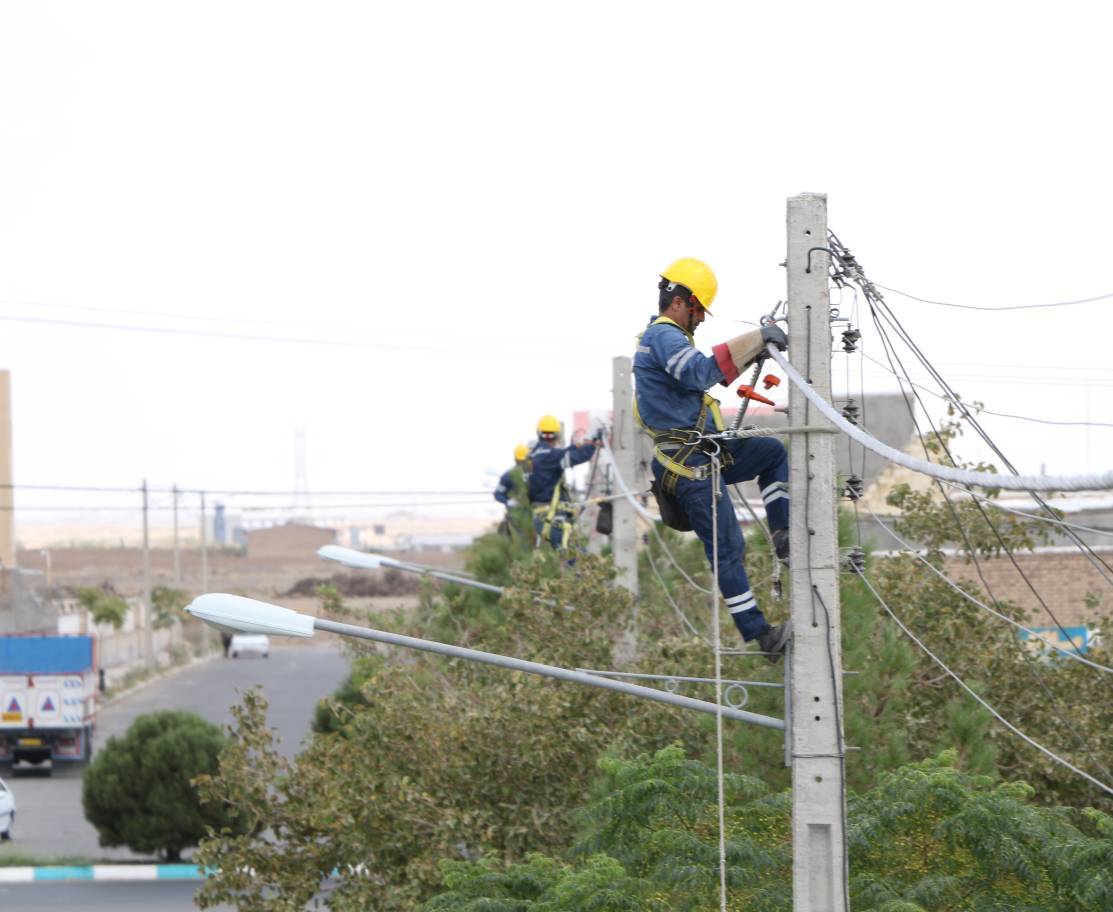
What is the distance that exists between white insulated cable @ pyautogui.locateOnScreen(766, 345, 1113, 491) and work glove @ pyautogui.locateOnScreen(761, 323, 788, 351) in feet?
0.09

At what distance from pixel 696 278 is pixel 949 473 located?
2720mm

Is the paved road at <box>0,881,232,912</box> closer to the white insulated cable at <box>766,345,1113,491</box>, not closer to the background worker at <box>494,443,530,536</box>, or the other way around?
the background worker at <box>494,443,530,536</box>

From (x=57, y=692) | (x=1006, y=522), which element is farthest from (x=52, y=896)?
(x=1006, y=522)

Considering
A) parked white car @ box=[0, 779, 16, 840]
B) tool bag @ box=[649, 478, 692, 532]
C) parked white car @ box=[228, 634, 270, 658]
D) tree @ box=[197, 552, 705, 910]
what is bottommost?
parked white car @ box=[228, 634, 270, 658]

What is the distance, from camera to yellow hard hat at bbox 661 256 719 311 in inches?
327

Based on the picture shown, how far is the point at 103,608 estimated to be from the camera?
75.5m

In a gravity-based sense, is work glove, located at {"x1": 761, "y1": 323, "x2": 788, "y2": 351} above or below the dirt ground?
above

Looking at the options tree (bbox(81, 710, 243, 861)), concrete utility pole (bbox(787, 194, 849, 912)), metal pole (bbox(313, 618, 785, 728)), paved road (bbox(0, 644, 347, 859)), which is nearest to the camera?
concrete utility pole (bbox(787, 194, 849, 912))

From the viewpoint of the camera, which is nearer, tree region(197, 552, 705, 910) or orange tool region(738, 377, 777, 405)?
orange tool region(738, 377, 777, 405)

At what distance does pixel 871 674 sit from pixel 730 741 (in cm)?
114

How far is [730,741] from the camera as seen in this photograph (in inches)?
493

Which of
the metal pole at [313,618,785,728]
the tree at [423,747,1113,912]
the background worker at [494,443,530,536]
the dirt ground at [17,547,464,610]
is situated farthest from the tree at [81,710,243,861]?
the dirt ground at [17,547,464,610]

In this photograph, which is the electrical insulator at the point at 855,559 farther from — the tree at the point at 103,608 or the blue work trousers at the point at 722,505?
the tree at the point at 103,608

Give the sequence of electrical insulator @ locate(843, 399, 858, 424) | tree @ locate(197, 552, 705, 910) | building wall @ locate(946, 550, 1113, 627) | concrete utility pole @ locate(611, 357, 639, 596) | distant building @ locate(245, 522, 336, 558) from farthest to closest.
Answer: distant building @ locate(245, 522, 336, 558) → building wall @ locate(946, 550, 1113, 627) → concrete utility pole @ locate(611, 357, 639, 596) → tree @ locate(197, 552, 705, 910) → electrical insulator @ locate(843, 399, 858, 424)
